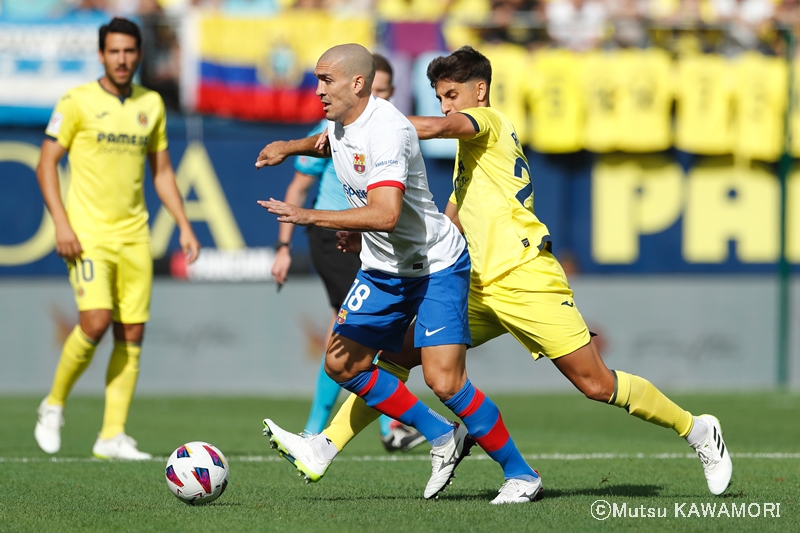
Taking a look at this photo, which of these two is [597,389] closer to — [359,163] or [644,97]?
[359,163]

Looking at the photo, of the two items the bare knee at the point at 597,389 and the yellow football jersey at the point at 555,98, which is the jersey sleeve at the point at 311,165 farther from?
the yellow football jersey at the point at 555,98

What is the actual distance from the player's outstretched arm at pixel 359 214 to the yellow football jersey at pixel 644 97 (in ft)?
33.7

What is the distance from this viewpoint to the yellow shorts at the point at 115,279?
7141 mm

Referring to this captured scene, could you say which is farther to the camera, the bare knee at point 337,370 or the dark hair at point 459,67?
the dark hair at point 459,67

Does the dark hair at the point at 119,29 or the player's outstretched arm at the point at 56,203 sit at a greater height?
the dark hair at the point at 119,29

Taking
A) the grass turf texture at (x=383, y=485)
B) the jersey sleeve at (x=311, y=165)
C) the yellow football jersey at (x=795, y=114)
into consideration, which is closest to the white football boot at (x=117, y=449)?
the grass turf texture at (x=383, y=485)

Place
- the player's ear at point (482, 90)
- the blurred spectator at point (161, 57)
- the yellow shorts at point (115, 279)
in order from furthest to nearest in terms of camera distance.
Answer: the blurred spectator at point (161, 57), the yellow shorts at point (115, 279), the player's ear at point (482, 90)

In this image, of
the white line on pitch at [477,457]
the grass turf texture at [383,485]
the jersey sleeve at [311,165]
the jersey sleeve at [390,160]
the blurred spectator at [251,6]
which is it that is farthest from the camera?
the blurred spectator at [251,6]


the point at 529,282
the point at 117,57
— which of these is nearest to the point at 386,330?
the point at 529,282

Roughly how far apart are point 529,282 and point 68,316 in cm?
962

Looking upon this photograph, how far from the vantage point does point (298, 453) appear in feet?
17.9

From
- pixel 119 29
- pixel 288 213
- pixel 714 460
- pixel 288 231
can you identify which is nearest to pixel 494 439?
pixel 714 460

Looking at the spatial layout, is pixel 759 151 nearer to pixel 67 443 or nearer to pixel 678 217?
pixel 678 217

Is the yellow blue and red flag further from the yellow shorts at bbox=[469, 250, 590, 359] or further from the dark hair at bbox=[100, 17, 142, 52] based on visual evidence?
the yellow shorts at bbox=[469, 250, 590, 359]
